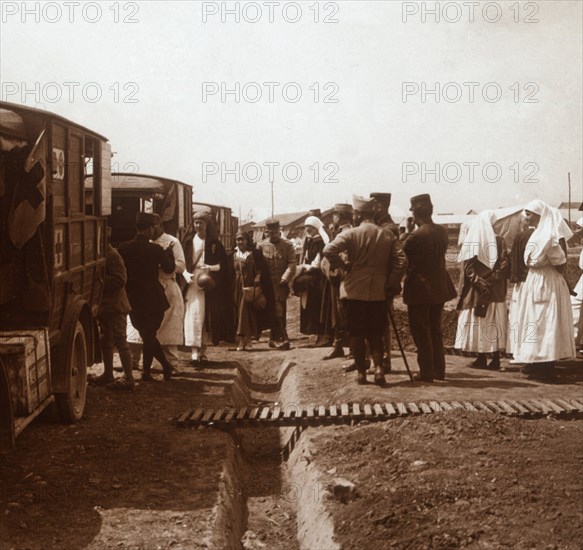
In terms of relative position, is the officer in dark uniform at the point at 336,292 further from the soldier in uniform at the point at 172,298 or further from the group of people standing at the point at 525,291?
the soldier in uniform at the point at 172,298

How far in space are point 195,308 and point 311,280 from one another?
2745 millimetres

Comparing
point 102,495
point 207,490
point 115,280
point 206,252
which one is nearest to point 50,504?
point 102,495

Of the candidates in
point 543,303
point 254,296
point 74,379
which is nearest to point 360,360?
point 543,303

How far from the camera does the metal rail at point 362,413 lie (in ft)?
24.6

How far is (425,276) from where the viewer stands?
29.3 ft

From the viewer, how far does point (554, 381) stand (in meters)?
9.51


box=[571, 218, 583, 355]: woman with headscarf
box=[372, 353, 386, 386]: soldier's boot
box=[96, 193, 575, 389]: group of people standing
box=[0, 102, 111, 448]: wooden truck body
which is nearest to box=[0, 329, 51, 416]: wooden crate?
box=[0, 102, 111, 448]: wooden truck body

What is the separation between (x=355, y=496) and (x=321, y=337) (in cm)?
792

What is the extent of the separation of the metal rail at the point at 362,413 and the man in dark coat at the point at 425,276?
126 centimetres

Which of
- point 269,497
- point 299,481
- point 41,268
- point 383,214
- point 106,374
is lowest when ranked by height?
point 269,497

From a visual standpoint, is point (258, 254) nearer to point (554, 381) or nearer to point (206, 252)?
point (206, 252)

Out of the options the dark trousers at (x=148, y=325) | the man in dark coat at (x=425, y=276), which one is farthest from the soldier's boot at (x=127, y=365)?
the man in dark coat at (x=425, y=276)

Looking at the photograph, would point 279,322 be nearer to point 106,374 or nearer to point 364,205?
point 106,374

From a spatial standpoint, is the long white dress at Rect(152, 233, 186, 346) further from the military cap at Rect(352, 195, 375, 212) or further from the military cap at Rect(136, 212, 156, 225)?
the military cap at Rect(352, 195, 375, 212)
